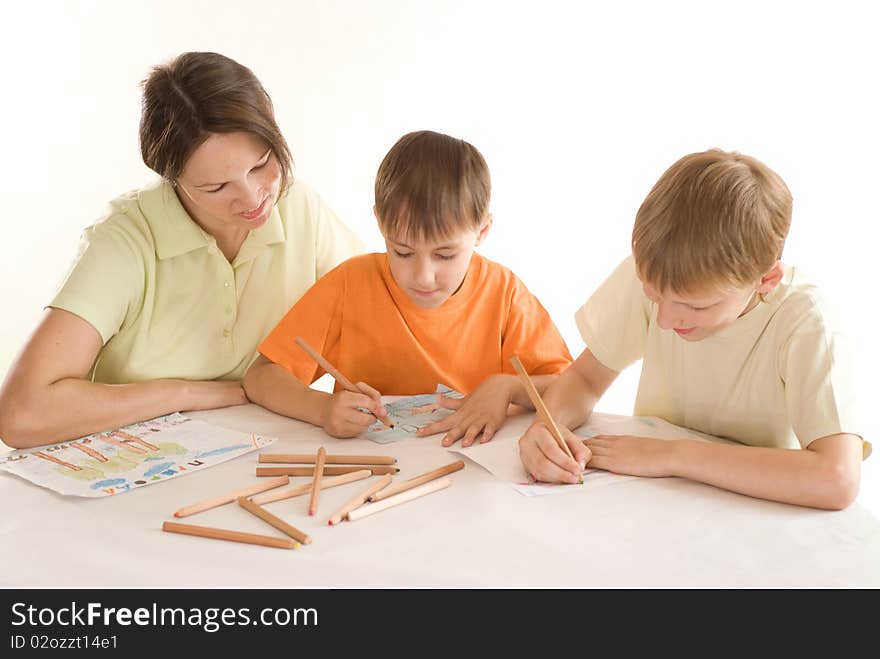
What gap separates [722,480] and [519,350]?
1.87ft

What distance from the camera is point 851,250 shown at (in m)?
2.89

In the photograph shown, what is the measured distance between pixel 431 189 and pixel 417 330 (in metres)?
0.33

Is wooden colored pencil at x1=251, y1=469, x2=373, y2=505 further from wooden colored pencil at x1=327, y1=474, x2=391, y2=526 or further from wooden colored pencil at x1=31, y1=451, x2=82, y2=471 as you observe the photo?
wooden colored pencil at x1=31, y1=451, x2=82, y2=471

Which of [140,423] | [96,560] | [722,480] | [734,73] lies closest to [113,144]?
[140,423]

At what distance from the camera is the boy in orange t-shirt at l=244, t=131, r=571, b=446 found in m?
1.56

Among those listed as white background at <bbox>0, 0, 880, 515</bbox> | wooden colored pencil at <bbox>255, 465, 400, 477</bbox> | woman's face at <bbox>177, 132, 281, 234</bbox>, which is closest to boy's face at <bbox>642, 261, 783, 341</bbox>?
wooden colored pencil at <bbox>255, 465, 400, 477</bbox>

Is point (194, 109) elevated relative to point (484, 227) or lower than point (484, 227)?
elevated

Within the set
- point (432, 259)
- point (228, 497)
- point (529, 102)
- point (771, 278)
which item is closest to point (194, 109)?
point (432, 259)

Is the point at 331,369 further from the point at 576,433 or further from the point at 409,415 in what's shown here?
the point at 576,433

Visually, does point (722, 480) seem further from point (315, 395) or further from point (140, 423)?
point (140, 423)

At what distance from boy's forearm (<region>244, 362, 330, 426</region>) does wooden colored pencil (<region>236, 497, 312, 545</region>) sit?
344 mm

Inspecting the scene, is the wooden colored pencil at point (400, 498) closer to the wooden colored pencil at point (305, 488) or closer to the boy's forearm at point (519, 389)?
the wooden colored pencil at point (305, 488)

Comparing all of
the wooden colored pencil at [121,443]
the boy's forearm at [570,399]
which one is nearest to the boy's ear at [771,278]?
the boy's forearm at [570,399]

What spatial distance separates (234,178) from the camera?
157cm
